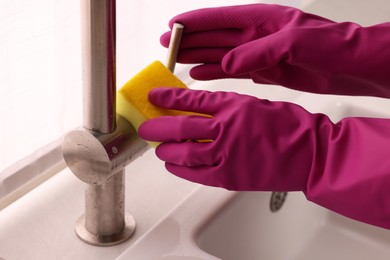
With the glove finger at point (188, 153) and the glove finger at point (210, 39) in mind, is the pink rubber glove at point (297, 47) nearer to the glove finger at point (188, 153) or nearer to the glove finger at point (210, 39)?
the glove finger at point (210, 39)

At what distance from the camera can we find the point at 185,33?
76 cm

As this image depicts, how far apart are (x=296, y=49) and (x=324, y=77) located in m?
0.08

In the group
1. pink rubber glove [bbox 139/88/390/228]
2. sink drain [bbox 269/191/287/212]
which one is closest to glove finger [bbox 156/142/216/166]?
pink rubber glove [bbox 139/88/390/228]

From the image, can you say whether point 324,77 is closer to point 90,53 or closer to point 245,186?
point 245,186

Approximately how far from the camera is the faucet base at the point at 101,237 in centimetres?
79

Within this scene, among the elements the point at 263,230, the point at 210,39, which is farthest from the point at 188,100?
the point at 263,230

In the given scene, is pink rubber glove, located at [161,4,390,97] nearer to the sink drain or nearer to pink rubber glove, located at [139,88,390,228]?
pink rubber glove, located at [139,88,390,228]

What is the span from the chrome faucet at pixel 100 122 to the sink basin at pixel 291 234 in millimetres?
221

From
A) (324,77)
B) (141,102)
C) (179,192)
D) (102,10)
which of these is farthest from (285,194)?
(102,10)

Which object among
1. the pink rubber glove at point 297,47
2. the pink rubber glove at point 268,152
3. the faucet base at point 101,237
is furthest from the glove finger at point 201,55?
the faucet base at point 101,237

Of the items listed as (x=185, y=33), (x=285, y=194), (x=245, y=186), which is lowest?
(x=285, y=194)

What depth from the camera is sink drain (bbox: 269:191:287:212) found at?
998 millimetres

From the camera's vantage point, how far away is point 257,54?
2.26 ft

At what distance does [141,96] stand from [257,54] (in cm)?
14
